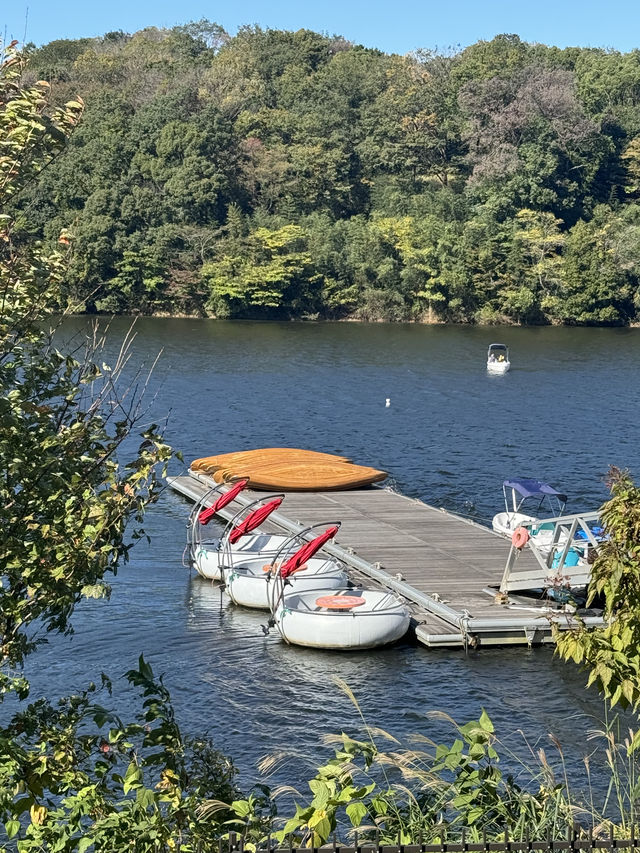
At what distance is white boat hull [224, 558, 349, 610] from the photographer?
24.6 meters

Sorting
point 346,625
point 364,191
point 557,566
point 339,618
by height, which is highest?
point 364,191

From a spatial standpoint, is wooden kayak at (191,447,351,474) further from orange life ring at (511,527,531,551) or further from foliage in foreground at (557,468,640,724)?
foliage in foreground at (557,468,640,724)

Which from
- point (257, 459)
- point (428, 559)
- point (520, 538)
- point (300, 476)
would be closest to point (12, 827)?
point (520, 538)

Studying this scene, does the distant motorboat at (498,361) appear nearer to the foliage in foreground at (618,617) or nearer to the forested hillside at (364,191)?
the forested hillside at (364,191)

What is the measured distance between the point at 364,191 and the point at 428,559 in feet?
284

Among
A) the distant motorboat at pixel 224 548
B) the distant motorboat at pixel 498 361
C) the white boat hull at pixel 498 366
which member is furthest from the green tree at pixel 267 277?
the distant motorboat at pixel 224 548

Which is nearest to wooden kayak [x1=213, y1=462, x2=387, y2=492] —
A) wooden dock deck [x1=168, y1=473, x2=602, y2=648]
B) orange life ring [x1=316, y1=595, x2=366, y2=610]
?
wooden dock deck [x1=168, y1=473, x2=602, y2=648]

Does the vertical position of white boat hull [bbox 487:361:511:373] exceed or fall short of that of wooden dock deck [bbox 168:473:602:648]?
it exceeds it

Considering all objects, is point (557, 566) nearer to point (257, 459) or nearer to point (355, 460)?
point (257, 459)

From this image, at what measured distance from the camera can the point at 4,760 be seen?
8250 millimetres

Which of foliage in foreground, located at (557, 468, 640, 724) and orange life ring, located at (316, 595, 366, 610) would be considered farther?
orange life ring, located at (316, 595, 366, 610)

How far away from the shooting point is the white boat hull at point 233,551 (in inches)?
1064

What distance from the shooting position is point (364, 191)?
11050 cm

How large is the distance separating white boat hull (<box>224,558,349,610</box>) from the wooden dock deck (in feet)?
3.92
